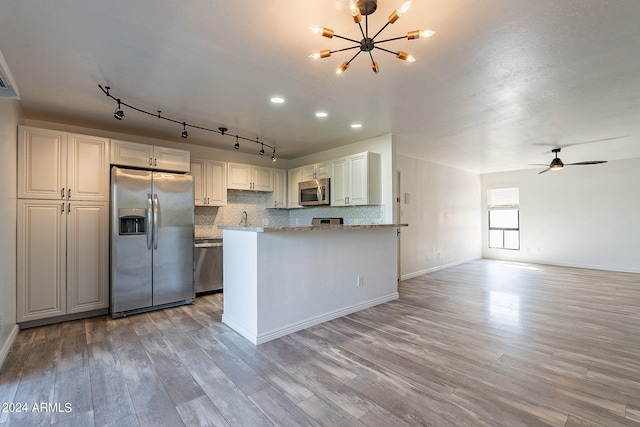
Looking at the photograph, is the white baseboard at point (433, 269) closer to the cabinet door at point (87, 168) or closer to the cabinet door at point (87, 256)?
the cabinet door at point (87, 256)

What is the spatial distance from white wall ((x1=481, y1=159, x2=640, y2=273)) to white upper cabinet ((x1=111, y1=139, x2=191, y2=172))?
8.59 m

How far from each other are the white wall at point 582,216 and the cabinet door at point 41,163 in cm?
991

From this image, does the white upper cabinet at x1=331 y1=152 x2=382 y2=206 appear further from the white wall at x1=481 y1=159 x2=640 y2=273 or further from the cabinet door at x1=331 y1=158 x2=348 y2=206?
the white wall at x1=481 y1=159 x2=640 y2=273

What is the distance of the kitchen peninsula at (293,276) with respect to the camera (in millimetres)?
2924

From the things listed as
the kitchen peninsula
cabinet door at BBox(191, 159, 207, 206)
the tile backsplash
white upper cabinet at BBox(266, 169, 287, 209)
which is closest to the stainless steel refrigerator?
cabinet door at BBox(191, 159, 207, 206)

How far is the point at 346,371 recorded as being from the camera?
2.35 metres

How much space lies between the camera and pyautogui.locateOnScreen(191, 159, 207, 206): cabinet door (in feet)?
15.8

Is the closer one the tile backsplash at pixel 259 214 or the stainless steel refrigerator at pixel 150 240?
the stainless steel refrigerator at pixel 150 240

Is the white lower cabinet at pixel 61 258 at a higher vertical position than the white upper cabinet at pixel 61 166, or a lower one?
lower

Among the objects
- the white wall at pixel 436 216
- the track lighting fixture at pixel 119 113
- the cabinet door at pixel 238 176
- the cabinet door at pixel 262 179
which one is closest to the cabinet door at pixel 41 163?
the track lighting fixture at pixel 119 113

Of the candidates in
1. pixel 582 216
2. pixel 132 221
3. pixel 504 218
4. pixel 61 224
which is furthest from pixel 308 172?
pixel 582 216

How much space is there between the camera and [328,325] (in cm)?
334

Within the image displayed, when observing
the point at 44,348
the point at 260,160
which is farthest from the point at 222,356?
the point at 260,160

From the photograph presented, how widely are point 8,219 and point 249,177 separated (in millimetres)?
3268
